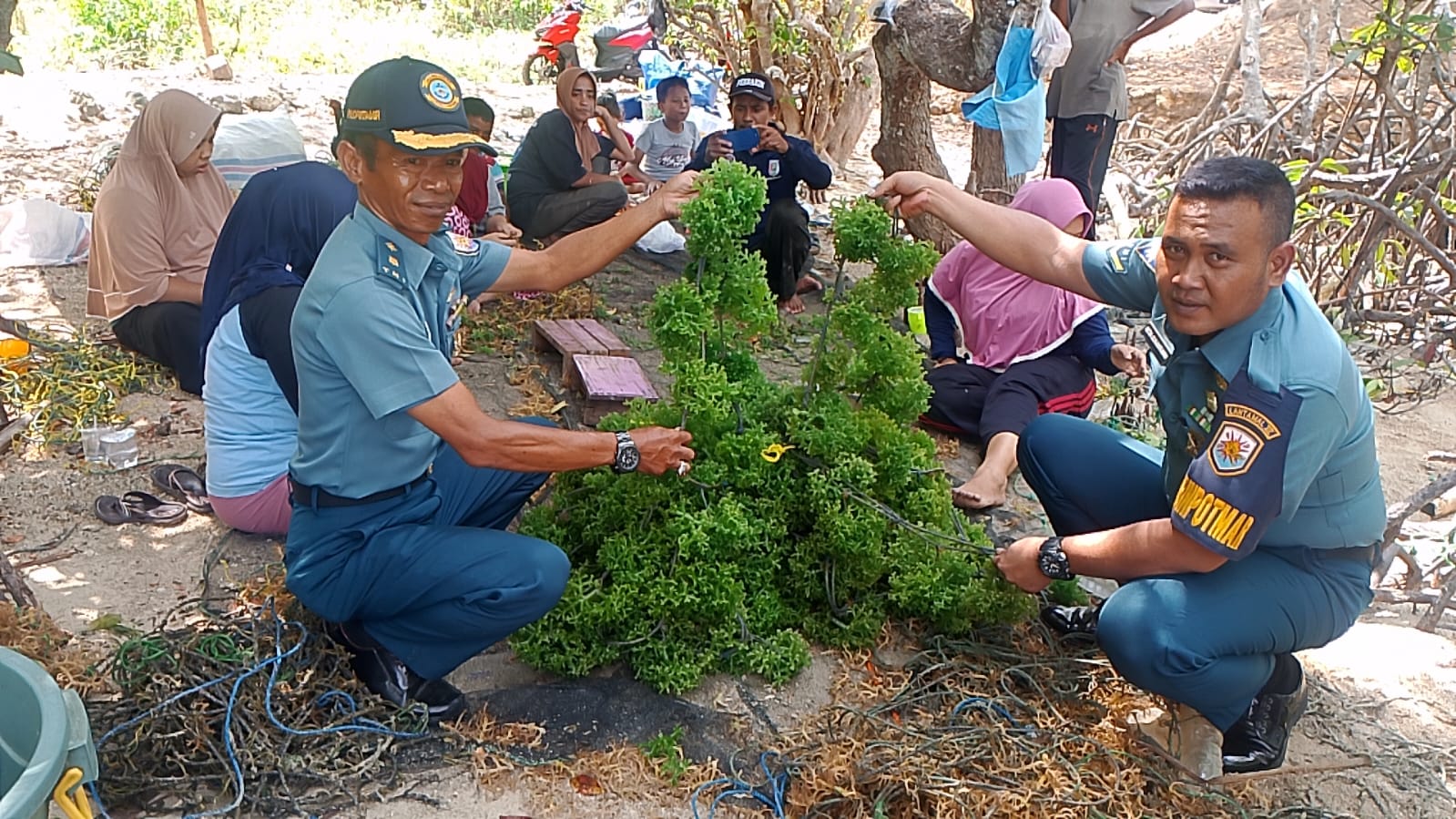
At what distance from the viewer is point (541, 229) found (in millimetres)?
7191

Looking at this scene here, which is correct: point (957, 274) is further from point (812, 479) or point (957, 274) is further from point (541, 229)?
point (541, 229)

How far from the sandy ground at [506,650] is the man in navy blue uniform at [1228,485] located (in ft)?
1.08

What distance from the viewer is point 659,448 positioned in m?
3.02

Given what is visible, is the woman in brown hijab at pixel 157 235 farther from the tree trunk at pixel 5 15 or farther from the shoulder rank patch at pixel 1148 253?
the shoulder rank patch at pixel 1148 253

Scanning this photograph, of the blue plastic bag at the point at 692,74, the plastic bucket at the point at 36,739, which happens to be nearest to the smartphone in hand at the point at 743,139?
the plastic bucket at the point at 36,739

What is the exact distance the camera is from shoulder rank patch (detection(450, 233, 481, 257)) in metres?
3.30

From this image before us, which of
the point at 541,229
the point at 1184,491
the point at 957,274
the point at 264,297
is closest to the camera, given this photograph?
the point at 1184,491

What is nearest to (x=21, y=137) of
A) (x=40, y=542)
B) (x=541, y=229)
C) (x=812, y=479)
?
(x=541, y=229)

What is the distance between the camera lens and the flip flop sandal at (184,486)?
4203 mm

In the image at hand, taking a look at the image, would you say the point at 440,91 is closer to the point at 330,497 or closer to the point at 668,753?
the point at 330,497

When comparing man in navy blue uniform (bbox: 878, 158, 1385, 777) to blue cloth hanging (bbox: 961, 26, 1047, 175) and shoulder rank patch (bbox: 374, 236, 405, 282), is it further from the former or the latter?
blue cloth hanging (bbox: 961, 26, 1047, 175)

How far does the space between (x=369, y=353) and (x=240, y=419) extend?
1.31 metres

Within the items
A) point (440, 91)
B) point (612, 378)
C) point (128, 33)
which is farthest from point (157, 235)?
point (128, 33)

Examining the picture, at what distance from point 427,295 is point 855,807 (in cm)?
174
